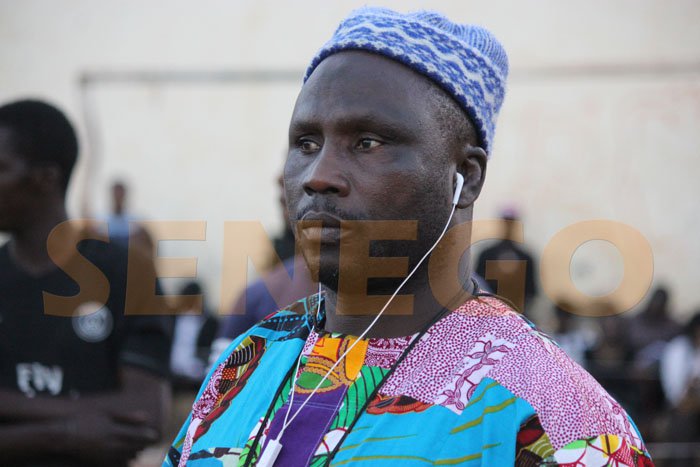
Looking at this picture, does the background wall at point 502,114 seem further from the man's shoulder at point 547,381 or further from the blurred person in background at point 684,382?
the man's shoulder at point 547,381

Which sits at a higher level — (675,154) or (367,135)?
(367,135)

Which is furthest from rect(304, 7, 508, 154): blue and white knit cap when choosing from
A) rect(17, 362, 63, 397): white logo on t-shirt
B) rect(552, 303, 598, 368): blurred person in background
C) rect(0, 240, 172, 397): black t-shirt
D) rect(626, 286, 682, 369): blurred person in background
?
rect(626, 286, 682, 369): blurred person in background

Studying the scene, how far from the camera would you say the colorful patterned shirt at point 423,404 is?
5.08ft

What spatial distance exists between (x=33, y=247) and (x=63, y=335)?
0.39 metres

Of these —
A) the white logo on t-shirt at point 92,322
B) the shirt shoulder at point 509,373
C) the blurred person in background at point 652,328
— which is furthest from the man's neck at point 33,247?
the blurred person in background at point 652,328

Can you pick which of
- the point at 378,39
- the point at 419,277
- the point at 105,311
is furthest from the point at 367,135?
the point at 105,311

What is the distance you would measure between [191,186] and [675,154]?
17.5 ft

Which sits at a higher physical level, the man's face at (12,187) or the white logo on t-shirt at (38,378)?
the man's face at (12,187)

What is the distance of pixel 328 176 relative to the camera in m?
1.73

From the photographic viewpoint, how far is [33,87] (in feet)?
35.6

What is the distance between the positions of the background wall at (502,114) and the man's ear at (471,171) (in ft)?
27.1

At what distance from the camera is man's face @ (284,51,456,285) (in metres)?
1.73

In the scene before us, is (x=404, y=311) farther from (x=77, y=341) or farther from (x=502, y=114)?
(x=502, y=114)

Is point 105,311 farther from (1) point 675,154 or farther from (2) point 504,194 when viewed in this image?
(1) point 675,154
